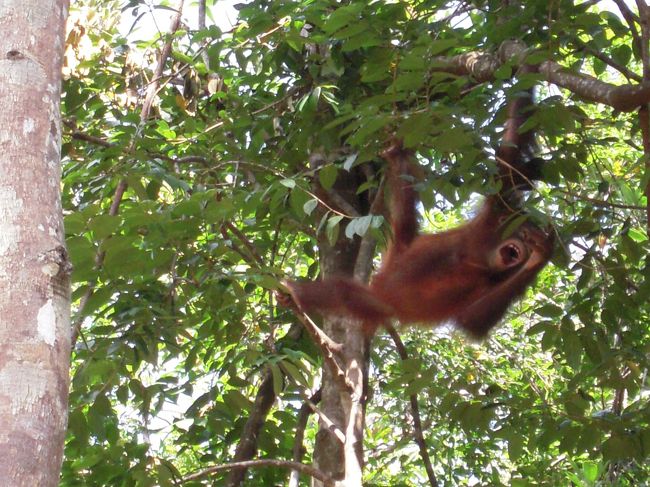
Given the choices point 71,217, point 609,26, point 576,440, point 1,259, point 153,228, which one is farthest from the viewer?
point 576,440

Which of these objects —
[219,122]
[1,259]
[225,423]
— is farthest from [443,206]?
[1,259]

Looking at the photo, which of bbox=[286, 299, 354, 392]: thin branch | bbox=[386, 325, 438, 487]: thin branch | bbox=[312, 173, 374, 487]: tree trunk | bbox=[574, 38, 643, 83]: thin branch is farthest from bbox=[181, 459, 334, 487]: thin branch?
bbox=[574, 38, 643, 83]: thin branch

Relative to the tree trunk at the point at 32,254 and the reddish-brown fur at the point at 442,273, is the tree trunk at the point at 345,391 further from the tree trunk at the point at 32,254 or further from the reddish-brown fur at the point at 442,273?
the tree trunk at the point at 32,254

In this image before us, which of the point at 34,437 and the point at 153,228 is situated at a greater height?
the point at 153,228

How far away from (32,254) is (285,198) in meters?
2.09

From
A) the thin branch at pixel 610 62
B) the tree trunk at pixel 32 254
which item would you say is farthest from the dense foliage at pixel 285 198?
the tree trunk at pixel 32 254

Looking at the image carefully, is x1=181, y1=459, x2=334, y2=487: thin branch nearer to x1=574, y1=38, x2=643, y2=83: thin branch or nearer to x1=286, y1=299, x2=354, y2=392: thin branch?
x1=286, y1=299, x2=354, y2=392: thin branch

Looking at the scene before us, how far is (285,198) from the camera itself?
359 centimetres

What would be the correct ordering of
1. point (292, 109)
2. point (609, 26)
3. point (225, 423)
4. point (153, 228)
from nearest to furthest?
1. point (153, 228)
2. point (609, 26)
3. point (225, 423)
4. point (292, 109)

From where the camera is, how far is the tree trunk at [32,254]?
138cm

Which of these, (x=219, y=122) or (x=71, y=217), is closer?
(x=71, y=217)

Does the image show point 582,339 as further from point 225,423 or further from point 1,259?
point 1,259

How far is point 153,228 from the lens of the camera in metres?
3.17

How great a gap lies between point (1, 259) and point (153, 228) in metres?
1.64
